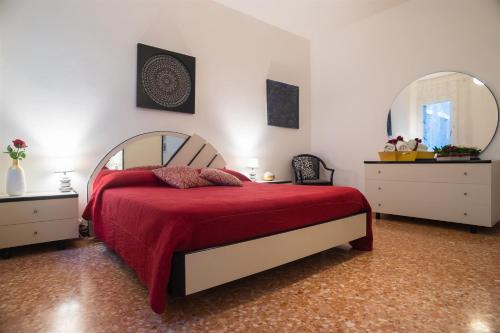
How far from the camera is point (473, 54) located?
3.55 meters

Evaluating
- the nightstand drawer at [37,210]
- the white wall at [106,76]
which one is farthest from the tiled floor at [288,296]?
the white wall at [106,76]

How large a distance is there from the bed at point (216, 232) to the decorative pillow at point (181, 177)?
522 mm

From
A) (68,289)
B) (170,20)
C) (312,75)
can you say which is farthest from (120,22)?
(312,75)

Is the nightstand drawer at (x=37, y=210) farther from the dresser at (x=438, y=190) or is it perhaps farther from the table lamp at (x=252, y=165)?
the dresser at (x=438, y=190)

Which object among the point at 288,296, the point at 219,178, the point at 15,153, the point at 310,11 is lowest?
the point at 288,296

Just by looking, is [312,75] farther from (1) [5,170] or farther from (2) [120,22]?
(1) [5,170]

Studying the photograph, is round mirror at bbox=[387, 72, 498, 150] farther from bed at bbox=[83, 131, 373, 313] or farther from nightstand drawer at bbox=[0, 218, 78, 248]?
nightstand drawer at bbox=[0, 218, 78, 248]

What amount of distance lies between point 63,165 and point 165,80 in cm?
152

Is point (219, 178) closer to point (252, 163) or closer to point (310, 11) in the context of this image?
point (252, 163)

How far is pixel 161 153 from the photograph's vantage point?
11.3 feet

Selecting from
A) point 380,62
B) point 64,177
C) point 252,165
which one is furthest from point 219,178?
point 380,62

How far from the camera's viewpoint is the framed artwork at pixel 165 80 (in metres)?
3.35

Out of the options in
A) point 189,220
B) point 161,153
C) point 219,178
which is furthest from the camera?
point 161,153

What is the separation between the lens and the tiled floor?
4.62 ft
